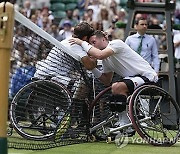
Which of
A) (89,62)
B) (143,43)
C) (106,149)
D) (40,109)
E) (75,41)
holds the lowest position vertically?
(106,149)

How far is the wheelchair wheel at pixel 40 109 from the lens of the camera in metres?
8.85

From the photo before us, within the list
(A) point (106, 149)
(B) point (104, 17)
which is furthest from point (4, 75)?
(B) point (104, 17)

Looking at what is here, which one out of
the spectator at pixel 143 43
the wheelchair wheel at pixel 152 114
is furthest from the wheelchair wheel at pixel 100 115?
the spectator at pixel 143 43

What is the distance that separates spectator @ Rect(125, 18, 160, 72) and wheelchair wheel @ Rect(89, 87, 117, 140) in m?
3.17

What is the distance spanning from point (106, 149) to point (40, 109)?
1275mm

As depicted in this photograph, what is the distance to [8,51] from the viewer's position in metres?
4.91

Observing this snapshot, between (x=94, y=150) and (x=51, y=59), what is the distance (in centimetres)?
152

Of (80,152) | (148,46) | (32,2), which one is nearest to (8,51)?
(80,152)

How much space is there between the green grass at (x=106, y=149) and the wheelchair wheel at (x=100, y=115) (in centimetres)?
32

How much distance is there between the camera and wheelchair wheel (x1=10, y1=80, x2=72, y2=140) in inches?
348

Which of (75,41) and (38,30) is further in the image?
(75,41)

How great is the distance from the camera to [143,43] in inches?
490

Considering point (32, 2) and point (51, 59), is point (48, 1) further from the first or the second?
point (51, 59)

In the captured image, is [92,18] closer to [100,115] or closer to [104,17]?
[104,17]
